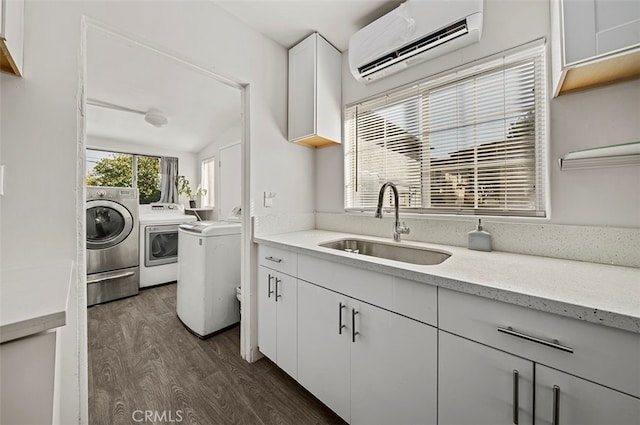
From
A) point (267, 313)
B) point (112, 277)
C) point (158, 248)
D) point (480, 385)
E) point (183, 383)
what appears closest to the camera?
point (480, 385)

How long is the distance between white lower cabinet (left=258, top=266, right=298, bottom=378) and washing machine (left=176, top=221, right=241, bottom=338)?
0.61m

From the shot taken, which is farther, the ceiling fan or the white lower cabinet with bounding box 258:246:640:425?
the ceiling fan

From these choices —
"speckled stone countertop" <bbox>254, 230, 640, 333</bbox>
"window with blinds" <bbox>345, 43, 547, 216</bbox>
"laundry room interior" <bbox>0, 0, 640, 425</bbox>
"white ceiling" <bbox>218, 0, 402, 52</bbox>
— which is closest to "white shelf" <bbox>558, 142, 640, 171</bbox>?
"laundry room interior" <bbox>0, 0, 640, 425</bbox>

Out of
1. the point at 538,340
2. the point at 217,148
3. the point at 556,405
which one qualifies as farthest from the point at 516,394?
the point at 217,148

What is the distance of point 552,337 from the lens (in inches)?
27.1

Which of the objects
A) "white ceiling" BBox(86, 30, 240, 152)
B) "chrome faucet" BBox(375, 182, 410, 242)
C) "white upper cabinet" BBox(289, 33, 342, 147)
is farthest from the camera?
"white ceiling" BBox(86, 30, 240, 152)

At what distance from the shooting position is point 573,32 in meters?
0.92

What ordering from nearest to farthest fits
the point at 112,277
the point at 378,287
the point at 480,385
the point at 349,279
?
the point at 480,385
the point at 378,287
the point at 349,279
the point at 112,277

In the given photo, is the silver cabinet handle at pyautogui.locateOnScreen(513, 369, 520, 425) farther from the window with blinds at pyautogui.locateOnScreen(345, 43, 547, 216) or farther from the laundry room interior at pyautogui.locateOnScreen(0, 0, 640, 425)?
the window with blinds at pyautogui.locateOnScreen(345, 43, 547, 216)

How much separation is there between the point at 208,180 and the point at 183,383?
3.40 meters

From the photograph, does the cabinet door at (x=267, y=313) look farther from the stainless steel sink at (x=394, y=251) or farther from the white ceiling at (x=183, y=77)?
the white ceiling at (x=183, y=77)

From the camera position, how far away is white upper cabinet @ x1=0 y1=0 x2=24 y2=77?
0.76 m

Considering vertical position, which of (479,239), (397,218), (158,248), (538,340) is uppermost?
(397,218)

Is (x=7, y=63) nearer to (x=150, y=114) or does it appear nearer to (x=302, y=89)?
(x=302, y=89)
